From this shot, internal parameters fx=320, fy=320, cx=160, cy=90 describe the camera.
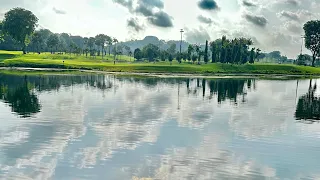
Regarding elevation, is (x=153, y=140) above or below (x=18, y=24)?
below

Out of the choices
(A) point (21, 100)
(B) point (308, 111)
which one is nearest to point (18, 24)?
(A) point (21, 100)

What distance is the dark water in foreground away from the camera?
22.6m

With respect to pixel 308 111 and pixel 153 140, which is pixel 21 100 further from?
pixel 308 111

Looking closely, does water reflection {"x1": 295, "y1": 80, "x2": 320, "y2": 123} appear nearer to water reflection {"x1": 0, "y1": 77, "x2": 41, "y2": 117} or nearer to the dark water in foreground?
the dark water in foreground

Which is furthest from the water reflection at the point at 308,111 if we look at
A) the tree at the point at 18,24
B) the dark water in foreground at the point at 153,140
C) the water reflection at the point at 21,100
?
the tree at the point at 18,24

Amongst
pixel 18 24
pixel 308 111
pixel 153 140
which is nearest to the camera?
pixel 153 140

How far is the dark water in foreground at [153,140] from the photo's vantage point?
22.6 m

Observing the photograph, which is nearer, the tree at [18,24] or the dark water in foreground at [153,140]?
the dark water in foreground at [153,140]

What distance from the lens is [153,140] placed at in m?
30.0

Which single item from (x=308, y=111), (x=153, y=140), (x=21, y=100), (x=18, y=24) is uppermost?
(x=18, y=24)

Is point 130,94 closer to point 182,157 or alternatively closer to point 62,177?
point 182,157

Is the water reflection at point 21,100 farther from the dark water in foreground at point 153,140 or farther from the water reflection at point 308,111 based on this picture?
the water reflection at point 308,111

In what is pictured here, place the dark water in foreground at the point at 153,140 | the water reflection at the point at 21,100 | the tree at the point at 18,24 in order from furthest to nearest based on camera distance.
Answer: the tree at the point at 18,24 < the water reflection at the point at 21,100 < the dark water in foreground at the point at 153,140

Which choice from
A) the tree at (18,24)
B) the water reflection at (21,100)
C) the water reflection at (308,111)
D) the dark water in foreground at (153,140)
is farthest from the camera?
the tree at (18,24)
